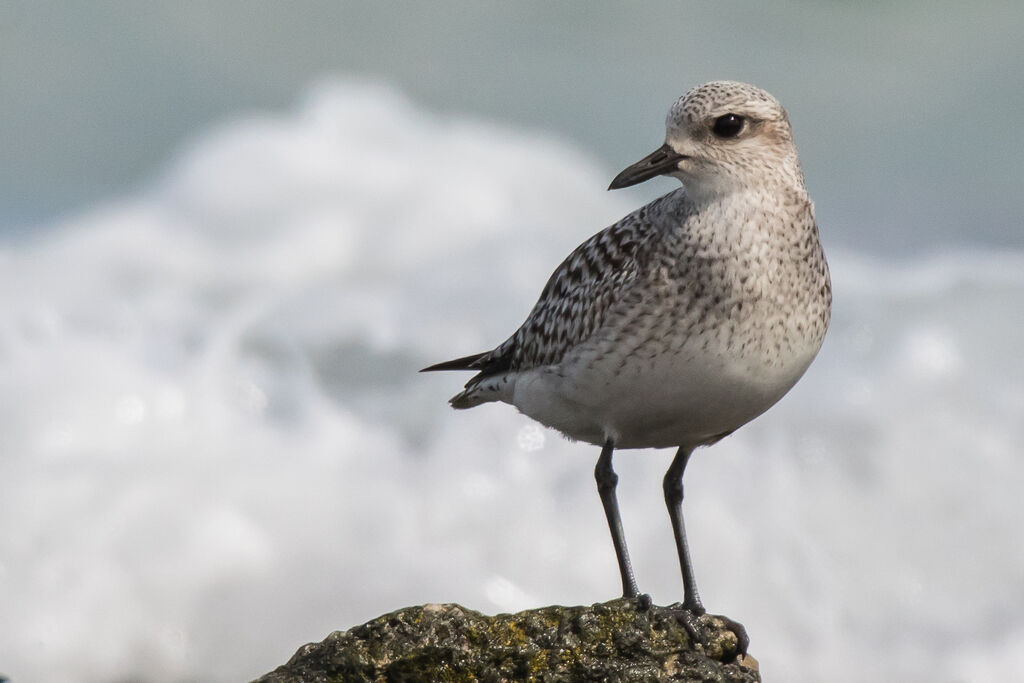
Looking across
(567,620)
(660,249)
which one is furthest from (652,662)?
(660,249)

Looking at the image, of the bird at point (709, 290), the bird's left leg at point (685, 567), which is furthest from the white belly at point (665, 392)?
the bird's left leg at point (685, 567)

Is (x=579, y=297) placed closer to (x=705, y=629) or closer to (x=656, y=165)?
(x=656, y=165)

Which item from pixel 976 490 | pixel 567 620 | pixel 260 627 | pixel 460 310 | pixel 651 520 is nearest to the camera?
pixel 567 620

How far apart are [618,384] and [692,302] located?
0.56 meters

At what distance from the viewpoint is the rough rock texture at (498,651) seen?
602 cm

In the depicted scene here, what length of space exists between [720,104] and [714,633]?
8.14ft

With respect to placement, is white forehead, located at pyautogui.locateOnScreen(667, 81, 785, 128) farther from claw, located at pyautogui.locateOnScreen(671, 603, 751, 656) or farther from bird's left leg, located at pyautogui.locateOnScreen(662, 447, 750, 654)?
claw, located at pyautogui.locateOnScreen(671, 603, 751, 656)

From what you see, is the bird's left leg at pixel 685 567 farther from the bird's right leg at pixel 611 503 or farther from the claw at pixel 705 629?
the bird's right leg at pixel 611 503

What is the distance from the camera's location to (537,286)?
17953mm

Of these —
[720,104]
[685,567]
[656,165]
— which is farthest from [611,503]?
[720,104]

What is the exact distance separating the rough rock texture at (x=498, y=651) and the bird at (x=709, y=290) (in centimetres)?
38

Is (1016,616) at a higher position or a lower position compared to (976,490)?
→ lower

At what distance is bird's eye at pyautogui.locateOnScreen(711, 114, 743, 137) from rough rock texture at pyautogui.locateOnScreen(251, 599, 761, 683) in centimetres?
227

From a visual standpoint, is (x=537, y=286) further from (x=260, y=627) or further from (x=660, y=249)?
(x=660, y=249)
